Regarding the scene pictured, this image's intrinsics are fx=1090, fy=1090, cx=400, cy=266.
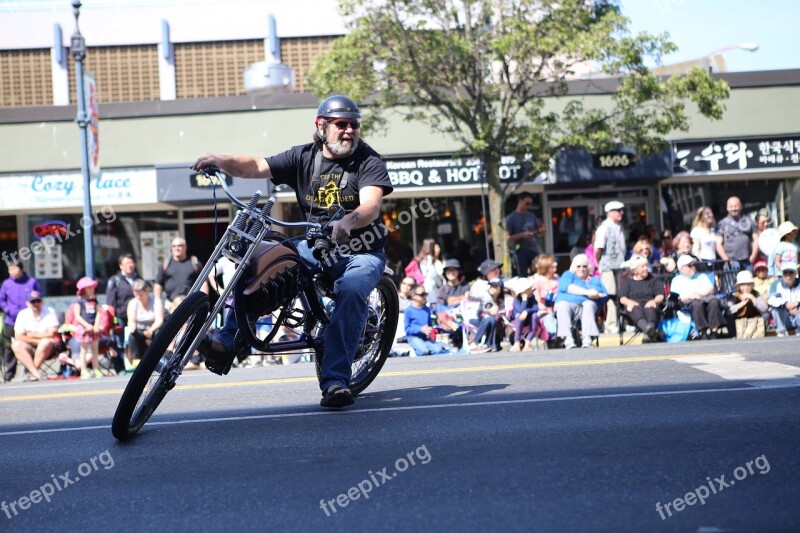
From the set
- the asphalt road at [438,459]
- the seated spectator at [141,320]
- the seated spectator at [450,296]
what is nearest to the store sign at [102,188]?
the seated spectator at [141,320]

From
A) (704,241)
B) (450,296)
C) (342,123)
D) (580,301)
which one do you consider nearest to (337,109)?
(342,123)

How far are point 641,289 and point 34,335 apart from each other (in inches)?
330

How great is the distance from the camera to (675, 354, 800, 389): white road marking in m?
7.19

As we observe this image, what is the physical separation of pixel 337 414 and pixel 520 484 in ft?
7.42

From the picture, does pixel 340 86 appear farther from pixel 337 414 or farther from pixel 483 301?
pixel 337 414

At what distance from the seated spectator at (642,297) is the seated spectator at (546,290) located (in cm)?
95

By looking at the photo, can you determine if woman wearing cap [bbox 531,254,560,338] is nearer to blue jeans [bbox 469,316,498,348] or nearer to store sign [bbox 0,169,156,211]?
blue jeans [bbox 469,316,498,348]

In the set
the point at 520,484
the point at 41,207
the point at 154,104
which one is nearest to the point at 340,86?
the point at 154,104

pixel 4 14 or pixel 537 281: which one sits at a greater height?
pixel 4 14

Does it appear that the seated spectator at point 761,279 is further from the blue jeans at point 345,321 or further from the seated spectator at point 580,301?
the blue jeans at point 345,321

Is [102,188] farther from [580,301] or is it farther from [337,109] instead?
[337,109]

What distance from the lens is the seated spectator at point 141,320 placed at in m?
14.9

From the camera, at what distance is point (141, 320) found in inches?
591

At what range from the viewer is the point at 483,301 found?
1521cm
